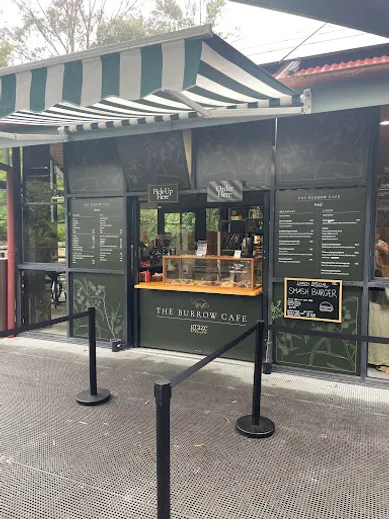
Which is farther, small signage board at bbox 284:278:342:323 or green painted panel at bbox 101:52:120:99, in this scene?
small signage board at bbox 284:278:342:323

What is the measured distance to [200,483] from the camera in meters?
2.68

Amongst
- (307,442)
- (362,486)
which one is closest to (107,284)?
(307,442)

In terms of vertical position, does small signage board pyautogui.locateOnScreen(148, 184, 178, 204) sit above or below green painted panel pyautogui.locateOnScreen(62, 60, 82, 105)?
below

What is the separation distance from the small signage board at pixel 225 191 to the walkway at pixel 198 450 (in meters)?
2.05

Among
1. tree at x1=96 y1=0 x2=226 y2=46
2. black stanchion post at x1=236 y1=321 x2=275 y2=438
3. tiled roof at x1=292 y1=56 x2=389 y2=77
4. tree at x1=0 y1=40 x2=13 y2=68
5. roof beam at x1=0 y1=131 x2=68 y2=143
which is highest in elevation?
tree at x1=96 y1=0 x2=226 y2=46

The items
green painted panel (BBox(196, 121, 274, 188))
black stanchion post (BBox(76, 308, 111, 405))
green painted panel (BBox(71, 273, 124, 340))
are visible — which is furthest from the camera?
green painted panel (BBox(71, 273, 124, 340))

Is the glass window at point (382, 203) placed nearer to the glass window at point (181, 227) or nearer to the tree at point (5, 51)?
the glass window at point (181, 227)

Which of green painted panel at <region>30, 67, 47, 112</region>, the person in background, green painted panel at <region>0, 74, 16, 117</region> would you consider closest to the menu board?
the person in background

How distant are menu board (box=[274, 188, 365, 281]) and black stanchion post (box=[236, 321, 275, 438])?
1.64 m

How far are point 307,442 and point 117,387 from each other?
2.01 meters

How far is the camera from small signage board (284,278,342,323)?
450cm

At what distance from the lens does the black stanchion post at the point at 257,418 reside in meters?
3.25

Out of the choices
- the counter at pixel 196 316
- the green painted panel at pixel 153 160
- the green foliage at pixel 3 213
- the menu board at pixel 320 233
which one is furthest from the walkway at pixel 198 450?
the green foliage at pixel 3 213

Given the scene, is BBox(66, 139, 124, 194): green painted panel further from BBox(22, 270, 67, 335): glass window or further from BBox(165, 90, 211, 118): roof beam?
BBox(165, 90, 211, 118): roof beam
